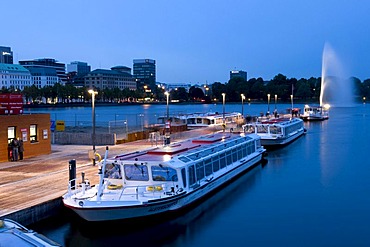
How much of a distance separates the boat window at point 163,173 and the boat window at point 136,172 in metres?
0.39

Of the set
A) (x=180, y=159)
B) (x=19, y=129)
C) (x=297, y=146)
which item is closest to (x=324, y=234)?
(x=180, y=159)

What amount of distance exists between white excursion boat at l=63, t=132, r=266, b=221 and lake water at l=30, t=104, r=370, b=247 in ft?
2.55

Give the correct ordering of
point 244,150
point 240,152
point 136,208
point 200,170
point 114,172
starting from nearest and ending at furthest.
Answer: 1. point 136,208
2. point 114,172
3. point 200,170
4. point 240,152
5. point 244,150

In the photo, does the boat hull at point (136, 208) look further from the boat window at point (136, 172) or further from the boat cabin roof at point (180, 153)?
the boat cabin roof at point (180, 153)

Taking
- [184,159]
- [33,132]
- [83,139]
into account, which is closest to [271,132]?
[83,139]

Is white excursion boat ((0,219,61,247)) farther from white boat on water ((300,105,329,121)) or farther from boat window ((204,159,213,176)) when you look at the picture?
white boat on water ((300,105,329,121))

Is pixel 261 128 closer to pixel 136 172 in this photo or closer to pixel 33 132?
pixel 33 132

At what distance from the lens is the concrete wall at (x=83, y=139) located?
1651 inches

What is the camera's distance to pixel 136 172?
2248 cm

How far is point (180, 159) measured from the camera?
2427 centimetres

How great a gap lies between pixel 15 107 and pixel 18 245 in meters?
23.0

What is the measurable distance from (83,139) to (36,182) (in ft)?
61.8

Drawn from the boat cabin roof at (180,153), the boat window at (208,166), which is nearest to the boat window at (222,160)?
the boat cabin roof at (180,153)

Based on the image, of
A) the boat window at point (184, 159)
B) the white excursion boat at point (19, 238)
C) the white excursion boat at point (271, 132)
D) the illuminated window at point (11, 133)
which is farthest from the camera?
the white excursion boat at point (271, 132)
